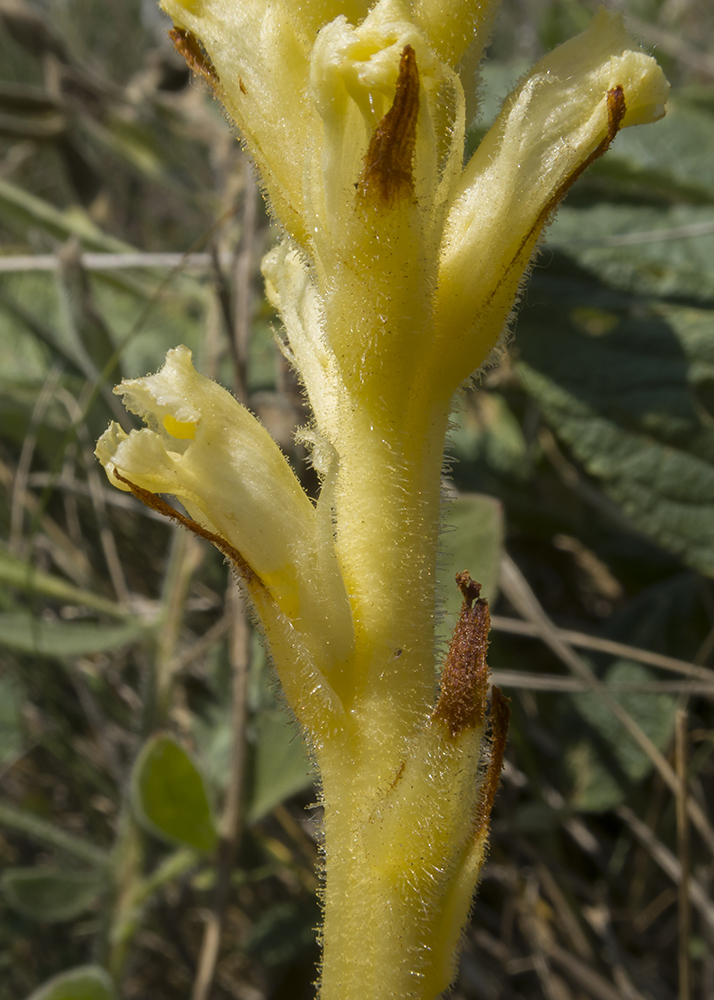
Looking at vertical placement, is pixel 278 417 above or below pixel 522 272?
above

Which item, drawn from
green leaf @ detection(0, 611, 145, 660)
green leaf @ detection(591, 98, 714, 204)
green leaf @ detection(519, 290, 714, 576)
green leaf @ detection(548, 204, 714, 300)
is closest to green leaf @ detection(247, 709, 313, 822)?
green leaf @ detection(0, 611, 145, 660)

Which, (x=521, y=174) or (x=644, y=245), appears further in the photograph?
(x=644, y=245)

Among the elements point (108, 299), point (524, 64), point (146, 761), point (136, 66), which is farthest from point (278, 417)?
point (136, 66)

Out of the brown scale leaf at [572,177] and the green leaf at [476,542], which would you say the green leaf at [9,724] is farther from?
the brown scale leaf at [572,177]

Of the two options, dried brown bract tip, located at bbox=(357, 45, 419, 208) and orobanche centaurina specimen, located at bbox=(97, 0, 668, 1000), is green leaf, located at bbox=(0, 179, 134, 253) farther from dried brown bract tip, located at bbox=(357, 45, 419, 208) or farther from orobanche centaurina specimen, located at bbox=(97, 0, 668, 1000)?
dried brown bract tip, located at bbox=(357, 45, 419, 208)

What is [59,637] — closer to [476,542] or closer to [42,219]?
[476,542]

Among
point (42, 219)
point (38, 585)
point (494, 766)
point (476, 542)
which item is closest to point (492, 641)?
point (476, 542)

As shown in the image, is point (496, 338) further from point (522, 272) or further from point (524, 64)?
point (524, 64)
